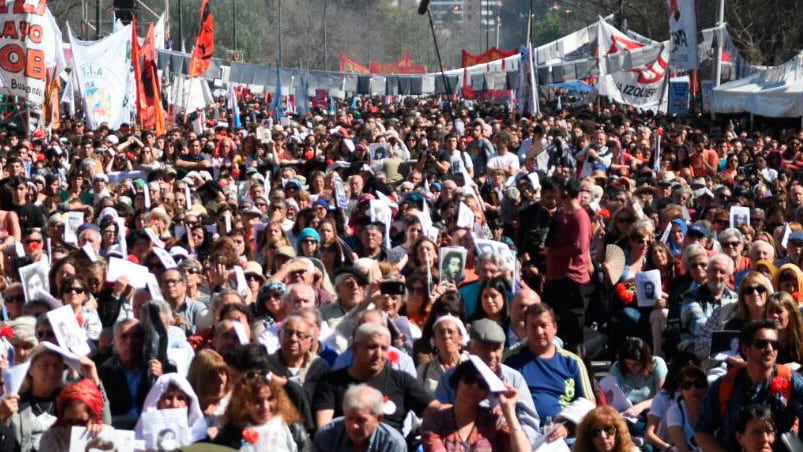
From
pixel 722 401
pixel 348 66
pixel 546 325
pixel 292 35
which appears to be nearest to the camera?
pixel 722 401

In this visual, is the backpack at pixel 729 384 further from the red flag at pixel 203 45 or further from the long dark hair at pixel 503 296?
the red flag at pixel 203 45

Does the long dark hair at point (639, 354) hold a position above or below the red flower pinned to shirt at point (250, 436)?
below

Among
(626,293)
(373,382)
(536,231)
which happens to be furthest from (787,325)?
(536,231)

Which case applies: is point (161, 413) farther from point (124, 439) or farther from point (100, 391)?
point (100, 391)

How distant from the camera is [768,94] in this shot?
29.4 metres

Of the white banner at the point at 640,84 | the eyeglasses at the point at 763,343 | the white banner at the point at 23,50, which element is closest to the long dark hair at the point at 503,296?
the eyeglasses at the point at 763,343

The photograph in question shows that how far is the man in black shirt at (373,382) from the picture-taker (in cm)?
713

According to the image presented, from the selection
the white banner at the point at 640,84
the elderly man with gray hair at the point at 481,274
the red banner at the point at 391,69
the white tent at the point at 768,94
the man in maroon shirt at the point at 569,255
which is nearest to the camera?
the elderly man with gray hair at the point at 481,274

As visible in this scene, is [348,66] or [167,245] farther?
[348,66]

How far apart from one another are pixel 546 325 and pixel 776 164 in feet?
45.4

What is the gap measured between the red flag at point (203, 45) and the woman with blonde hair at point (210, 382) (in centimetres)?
2208

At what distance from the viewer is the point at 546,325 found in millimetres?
7648

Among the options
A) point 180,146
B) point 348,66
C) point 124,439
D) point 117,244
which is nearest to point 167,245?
point 117,244

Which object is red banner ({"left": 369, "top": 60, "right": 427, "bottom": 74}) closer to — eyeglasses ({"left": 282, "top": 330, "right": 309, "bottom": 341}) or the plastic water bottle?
eyeglasses ({"left": 282, "top": 330, "right": 309, "bottom": 341})
